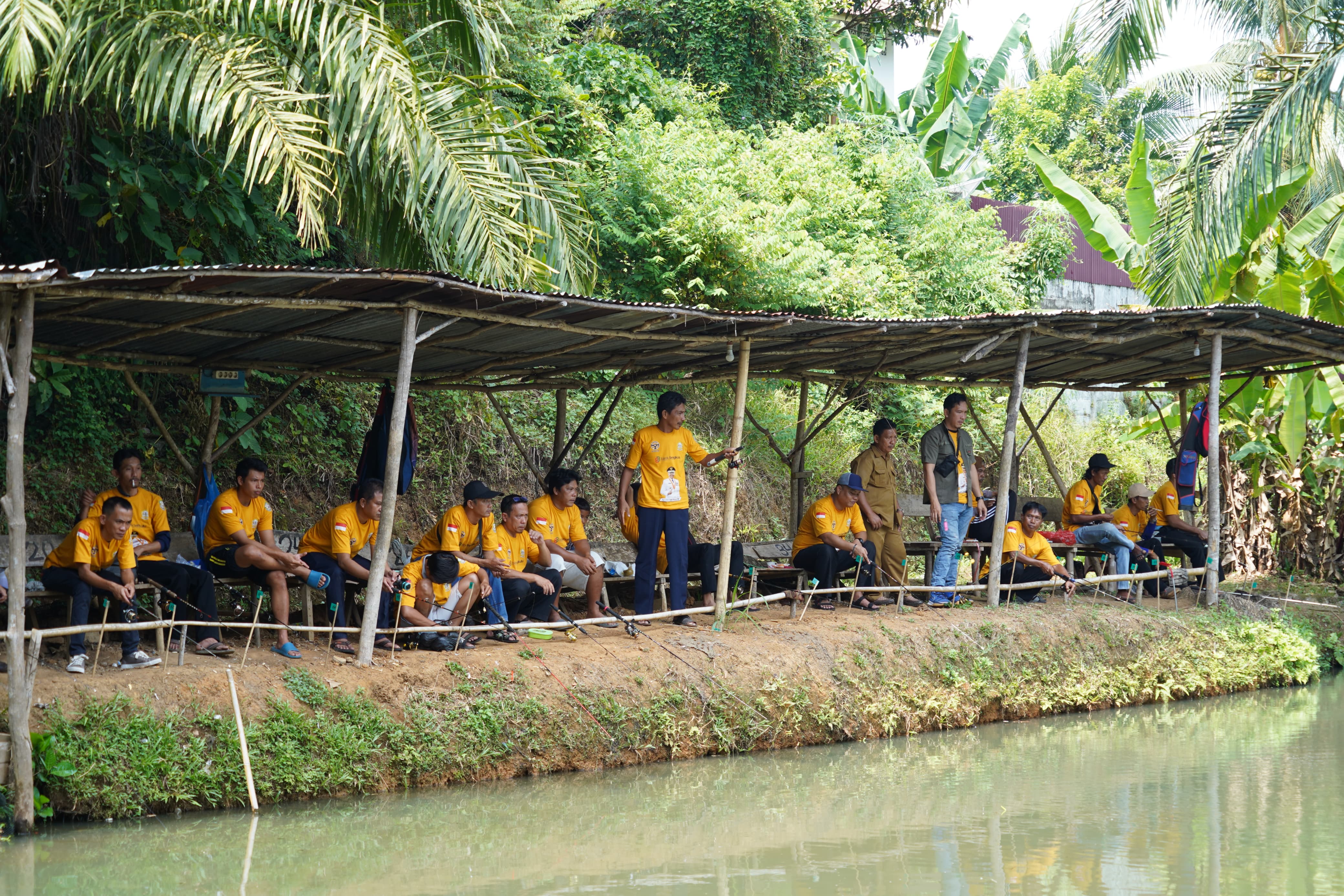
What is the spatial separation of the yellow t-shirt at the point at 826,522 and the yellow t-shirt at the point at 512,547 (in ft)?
8.92

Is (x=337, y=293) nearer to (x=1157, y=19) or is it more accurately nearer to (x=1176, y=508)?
(x=1176, y=508)

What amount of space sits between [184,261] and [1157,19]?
1198 centimetres

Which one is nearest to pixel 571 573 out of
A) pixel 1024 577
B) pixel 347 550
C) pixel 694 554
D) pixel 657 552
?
pixel 657 552

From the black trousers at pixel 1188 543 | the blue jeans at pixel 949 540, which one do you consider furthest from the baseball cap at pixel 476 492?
the black trousers at pixel 1188 543

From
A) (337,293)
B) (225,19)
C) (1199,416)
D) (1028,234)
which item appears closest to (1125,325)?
(1199,416)

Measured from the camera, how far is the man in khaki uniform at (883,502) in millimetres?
11586

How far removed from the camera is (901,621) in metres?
10.5

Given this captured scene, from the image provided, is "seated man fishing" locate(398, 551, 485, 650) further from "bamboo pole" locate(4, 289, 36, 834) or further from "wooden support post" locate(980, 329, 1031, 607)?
"wooden support post" locate(980, 329, 1031, 607)

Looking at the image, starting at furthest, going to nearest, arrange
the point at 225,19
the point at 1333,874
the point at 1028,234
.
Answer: the point at 1028,234 → the point at 225,19 → the point at 1333,874

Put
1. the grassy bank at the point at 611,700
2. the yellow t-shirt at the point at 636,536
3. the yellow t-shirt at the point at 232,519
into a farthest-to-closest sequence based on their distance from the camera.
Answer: the yellow t-shirt at the point at 636,536
the yellow t-shirt at the point at 232,519
the grassy bank at the point at 611,700

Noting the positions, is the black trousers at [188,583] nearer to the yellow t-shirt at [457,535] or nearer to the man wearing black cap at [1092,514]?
the yellow t-shirt at [457,535]

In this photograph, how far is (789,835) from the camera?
6918 mm

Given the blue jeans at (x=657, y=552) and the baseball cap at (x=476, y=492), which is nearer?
the baseball cap at (x=476, y=492)

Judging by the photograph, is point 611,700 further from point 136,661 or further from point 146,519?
point 146,519
